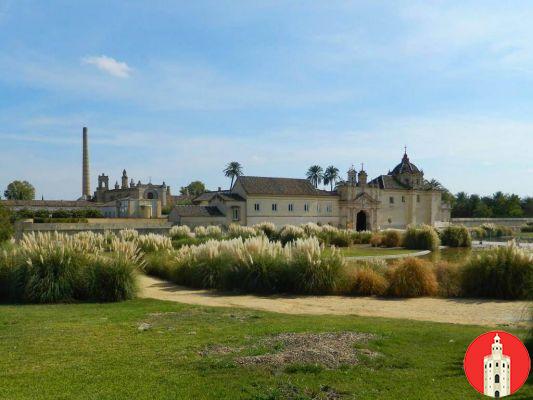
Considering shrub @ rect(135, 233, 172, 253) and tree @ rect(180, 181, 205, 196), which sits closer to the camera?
shrub @ rect(135, 233, 172, 253)

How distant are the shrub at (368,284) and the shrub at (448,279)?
1.44 metres

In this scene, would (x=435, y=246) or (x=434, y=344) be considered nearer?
(x=434, y=344)

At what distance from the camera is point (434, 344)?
6.99 m

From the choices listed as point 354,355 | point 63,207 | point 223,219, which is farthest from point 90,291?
point 63,207

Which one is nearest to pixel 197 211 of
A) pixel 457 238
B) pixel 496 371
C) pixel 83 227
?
pixel 83 227

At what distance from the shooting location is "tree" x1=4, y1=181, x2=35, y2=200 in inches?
3248

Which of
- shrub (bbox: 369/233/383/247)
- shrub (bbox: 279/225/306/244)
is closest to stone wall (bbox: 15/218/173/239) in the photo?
shrub (bbox: 279/225/306/244)

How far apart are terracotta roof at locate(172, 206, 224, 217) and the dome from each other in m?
25.3

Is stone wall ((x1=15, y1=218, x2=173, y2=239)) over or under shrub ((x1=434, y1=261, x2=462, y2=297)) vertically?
over

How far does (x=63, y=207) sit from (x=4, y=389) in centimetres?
5819

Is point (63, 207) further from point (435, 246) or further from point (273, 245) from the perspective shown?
point (273, 245)

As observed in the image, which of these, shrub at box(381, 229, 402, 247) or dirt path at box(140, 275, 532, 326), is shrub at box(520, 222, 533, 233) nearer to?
shrub at box(381, 229, 402, 247)

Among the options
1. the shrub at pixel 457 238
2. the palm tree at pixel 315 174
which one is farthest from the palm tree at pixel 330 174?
the shrub at pixel 457 238

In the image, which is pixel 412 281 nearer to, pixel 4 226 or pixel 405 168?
pixel 4 226
